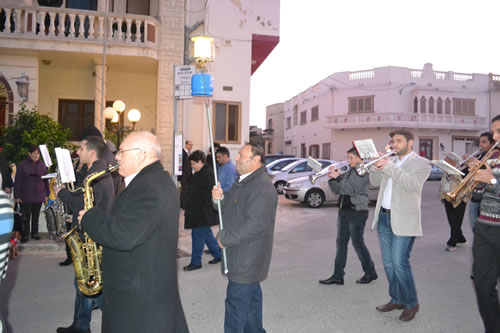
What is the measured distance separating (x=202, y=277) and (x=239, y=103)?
10684mm

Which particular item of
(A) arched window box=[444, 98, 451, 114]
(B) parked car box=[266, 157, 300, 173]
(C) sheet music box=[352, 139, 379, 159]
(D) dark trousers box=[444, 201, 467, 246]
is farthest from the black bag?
(A) arched window box=[444, 98, 451, 114]

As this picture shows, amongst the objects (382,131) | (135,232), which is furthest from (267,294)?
(382,131)

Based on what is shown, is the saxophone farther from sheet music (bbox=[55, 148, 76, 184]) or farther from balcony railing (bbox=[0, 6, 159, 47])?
balcony railing (bbox=[0, 6, 159, 47])

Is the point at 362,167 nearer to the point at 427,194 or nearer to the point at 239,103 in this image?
the point at 239,103

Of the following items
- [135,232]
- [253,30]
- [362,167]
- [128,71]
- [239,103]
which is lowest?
[135,232]

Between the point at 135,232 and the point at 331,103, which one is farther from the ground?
the point at 331,103

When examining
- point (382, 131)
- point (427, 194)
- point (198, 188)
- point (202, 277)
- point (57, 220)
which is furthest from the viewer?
Result: point (382, 131)

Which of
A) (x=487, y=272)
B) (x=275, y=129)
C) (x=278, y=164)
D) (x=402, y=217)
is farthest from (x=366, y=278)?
(x=275, y=129)

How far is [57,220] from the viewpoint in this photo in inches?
196

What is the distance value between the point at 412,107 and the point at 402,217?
115 feet

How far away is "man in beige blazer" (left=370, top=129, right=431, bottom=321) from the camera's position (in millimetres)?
4840

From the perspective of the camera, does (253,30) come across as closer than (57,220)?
No

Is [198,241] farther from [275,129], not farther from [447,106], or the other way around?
[275,129]

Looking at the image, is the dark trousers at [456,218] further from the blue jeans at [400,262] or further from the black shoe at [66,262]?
the black shoe at [66,262]
